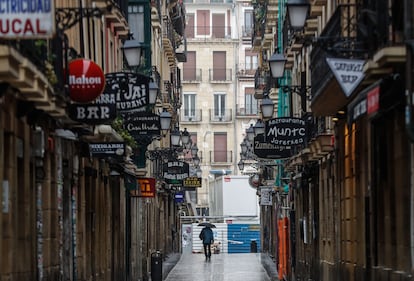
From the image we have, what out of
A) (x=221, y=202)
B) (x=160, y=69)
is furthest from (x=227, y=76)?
(x=160, y=69)

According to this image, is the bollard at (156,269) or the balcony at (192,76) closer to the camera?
the bollard at (156,269)

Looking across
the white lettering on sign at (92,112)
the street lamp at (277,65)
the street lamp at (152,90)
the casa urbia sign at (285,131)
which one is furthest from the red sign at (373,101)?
the street lamp at (152,90)

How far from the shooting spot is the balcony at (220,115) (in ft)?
340

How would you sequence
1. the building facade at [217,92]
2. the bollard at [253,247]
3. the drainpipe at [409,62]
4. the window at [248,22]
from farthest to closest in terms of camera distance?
1. the window at [248,22]
2. the building facade at [217,92]
3. the bollard at [253,247]
4. the drainpipe at [409,62]

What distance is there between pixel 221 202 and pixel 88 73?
54.3 meters

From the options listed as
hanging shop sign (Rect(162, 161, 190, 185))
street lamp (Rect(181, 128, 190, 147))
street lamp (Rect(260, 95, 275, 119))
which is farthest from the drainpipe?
street lamp (Rect(181, 128, 190, 147))

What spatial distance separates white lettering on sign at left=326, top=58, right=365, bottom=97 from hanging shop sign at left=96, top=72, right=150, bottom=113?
6.94 m

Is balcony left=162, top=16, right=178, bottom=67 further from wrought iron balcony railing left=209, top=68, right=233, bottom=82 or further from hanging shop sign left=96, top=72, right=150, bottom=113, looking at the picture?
hanging shop sign left=96, top=72, right=150, bottom=113

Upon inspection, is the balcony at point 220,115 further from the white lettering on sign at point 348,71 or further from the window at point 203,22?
the white lettering on sign at point 348,71

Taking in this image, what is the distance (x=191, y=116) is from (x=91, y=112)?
3115 inches

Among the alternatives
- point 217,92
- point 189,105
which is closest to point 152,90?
point 189,105

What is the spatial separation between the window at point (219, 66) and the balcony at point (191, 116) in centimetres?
303

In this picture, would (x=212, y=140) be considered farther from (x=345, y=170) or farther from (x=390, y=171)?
(x=390, y=171)

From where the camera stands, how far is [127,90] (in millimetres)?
26578
